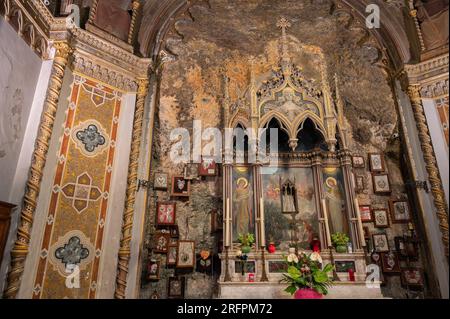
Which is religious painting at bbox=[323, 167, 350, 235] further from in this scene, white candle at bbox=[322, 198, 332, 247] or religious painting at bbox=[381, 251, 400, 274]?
religious painting at bbox=[381, 251, 400, 274]

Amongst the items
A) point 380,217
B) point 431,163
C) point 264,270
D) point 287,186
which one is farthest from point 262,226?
point 431,163

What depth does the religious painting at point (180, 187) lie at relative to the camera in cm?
738

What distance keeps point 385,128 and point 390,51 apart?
2047mm

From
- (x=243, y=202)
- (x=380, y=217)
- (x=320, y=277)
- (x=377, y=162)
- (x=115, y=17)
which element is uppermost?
(x=115, y=17)

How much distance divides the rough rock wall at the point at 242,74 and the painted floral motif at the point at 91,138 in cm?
230

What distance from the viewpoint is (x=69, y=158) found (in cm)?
497

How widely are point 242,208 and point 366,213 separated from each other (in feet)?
9.52

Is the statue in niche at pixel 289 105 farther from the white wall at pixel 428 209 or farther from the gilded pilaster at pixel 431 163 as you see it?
the gilded pilaster at pixel 431 163

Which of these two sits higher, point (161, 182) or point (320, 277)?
point (161, 182)

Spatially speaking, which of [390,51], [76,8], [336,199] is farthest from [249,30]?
[336,199]

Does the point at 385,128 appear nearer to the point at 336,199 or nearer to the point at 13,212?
the point at 336,199

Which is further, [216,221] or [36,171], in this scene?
[216,221]

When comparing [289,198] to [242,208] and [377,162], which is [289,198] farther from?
[377,162]

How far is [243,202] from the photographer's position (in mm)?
6750
